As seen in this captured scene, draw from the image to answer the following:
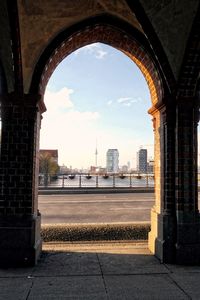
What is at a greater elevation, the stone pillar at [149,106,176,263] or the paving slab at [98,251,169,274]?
the stone pillar at [149,106,176,263]

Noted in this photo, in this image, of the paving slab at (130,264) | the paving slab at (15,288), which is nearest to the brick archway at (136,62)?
the paving slab at (130,264)

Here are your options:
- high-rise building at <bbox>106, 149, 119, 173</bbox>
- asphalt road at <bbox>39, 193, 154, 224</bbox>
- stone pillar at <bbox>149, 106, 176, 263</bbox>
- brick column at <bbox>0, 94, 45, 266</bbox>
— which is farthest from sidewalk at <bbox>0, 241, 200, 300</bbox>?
high-rise building at <bbox>106, 149, 119, 173</bbox>

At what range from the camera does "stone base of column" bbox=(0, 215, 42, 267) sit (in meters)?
5.82

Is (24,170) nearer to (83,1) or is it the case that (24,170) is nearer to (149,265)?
(149,265)

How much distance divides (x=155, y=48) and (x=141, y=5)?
3.02ft

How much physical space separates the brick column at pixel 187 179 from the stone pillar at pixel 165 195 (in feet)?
0.38

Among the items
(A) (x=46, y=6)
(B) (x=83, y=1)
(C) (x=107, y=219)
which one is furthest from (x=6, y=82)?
(C) (x=107, y=219)

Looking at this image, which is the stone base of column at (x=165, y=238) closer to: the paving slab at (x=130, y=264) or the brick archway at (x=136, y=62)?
the brick archway at (x=136, y=62)

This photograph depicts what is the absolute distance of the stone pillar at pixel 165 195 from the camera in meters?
6.19

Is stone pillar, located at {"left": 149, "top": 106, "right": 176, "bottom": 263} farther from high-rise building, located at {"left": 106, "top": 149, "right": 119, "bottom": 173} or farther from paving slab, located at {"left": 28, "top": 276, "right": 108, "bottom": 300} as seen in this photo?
high-rise building, located at {"left": 106, "top": 149, "right": 119, "bottom": 173}

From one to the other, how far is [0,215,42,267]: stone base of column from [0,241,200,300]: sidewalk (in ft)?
0.75

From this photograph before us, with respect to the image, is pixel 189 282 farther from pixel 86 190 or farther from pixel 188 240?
pixel 86 190

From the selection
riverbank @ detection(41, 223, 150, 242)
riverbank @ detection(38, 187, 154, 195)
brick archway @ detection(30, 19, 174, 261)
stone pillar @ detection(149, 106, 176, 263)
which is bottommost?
riverbank @ detection(38, 187, 154, 195)

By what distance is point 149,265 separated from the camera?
5930 mm
